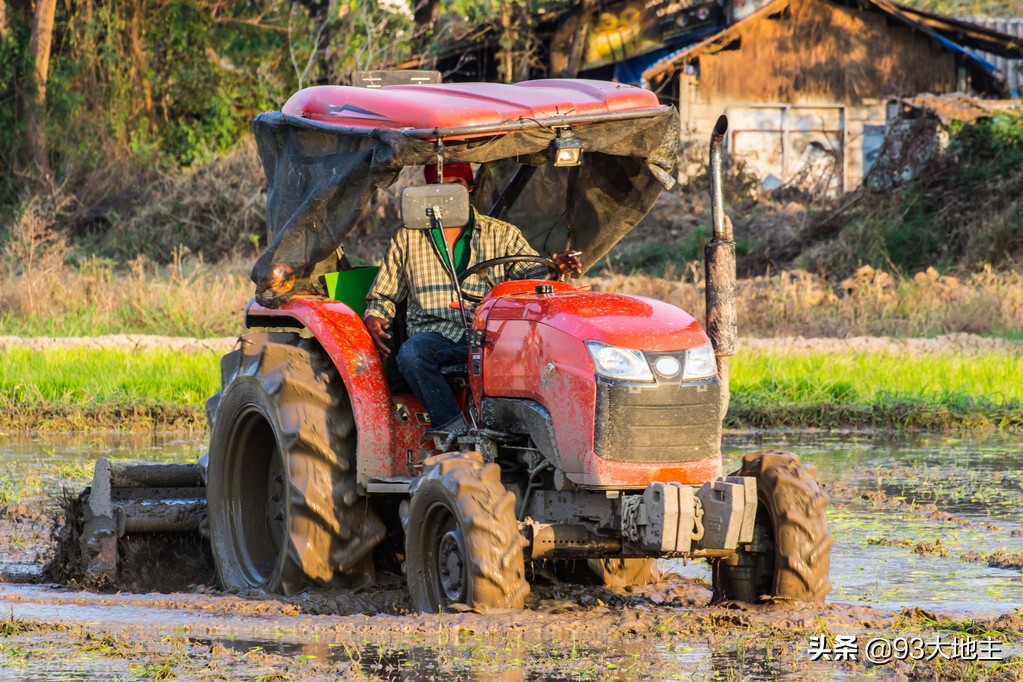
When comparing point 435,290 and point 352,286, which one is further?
point 352,286

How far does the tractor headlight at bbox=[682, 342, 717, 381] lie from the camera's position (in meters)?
5.85

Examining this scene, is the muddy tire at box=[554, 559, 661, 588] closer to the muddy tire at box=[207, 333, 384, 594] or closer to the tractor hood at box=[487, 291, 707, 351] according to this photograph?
the muddy tire at box=[207, 333, 384, 594]

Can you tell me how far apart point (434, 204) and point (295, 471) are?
4.38 ft

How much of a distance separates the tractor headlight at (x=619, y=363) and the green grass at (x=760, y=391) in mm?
6682

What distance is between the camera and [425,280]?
21.6ft

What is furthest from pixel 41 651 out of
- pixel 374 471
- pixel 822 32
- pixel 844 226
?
pixel 822 32

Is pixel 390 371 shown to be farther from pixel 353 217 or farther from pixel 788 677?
pixel 788 677

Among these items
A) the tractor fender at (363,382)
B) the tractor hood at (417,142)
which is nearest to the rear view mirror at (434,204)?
the tractor hood at (417,142)

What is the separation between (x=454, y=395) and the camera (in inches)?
257

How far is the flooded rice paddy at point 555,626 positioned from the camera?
204 inches

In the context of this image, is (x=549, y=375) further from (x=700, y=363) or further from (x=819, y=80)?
(x=819, y=80)

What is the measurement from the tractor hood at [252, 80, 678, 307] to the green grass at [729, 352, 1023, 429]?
18.2ft

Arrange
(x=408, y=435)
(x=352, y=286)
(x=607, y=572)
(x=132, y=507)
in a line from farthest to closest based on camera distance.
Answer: (x=132, y=507) < (x=352, y=286) < (x=607, y=572) < (x=408, y=435)

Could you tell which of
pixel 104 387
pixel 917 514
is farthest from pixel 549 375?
pixel 104 387
